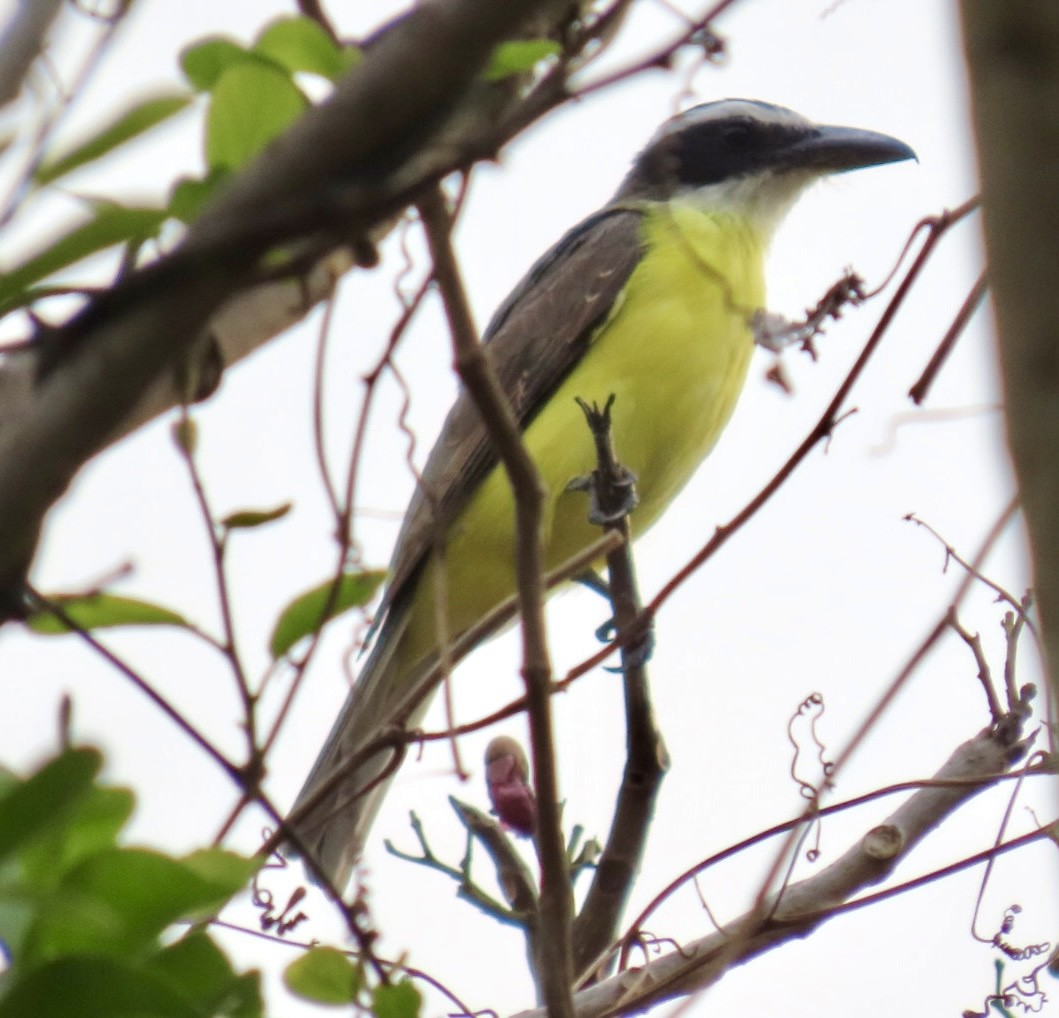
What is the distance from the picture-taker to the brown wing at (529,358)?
15.6ft

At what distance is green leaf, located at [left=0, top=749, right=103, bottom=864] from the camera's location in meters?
1.29

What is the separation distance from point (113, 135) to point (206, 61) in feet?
0.79

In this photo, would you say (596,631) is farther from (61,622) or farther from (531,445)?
(61,622)

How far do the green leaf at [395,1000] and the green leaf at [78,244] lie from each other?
966mm

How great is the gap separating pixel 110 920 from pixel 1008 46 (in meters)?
1.07

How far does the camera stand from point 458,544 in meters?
4.87

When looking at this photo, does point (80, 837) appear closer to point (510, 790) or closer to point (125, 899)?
point (125, 899)

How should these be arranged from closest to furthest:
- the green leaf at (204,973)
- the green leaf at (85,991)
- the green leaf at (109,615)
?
the green leaf at (85,991)
the green leaf at (204,973)
the green leaf at (109,615)

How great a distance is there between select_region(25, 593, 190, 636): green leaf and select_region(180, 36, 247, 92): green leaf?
23.7 inches

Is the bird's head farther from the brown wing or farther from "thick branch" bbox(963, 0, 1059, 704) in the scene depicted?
"thick branch" bbox(963, 0, 1059, 704)

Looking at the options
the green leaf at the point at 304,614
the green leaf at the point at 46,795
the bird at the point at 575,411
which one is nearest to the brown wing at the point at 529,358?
the bird at the point at 575,411

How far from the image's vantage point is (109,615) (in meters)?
1.96

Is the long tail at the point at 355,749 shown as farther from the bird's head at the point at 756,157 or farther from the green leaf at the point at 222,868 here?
the bird's head at the point at 756,157

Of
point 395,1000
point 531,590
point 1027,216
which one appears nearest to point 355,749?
point 395,1000
